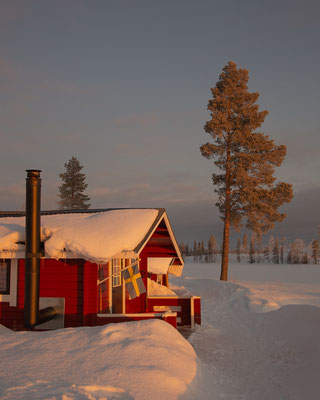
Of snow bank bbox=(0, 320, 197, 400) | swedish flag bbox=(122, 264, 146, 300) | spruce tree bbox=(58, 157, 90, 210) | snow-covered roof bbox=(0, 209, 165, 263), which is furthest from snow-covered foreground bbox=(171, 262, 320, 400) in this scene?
spruce tree bbox=(58, 157, 90, 210)

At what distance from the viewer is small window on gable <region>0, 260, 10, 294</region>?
9555 millimetres

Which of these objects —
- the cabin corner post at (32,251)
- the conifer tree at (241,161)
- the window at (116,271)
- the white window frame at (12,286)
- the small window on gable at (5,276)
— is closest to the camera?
the cabin corner post at (32,251)

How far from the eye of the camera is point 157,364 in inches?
245

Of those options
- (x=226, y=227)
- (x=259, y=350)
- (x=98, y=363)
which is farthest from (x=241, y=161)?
(x=98, y=363)

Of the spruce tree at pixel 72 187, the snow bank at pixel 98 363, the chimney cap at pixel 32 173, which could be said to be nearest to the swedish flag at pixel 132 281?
the snow bank at pixel 98 363

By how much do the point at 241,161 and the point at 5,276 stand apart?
18215mm

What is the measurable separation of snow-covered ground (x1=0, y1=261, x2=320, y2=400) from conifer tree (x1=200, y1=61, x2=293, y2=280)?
41.1 ft

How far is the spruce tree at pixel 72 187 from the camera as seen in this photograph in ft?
143

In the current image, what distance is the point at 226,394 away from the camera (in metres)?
6.71

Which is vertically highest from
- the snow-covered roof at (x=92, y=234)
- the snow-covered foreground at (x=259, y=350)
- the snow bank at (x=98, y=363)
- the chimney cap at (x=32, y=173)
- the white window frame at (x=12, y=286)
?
the chimney cap at (x=32, y=173)

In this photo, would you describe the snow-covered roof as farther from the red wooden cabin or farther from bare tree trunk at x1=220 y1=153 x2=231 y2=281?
bare tree trunk at x1=220 y1=153 x2=231 y2=281

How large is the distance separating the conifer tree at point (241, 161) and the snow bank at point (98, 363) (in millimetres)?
17180

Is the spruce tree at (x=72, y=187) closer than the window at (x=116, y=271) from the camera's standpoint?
No

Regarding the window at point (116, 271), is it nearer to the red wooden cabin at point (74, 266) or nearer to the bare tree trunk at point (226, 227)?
the red wooden cabin at point (74, 266)
